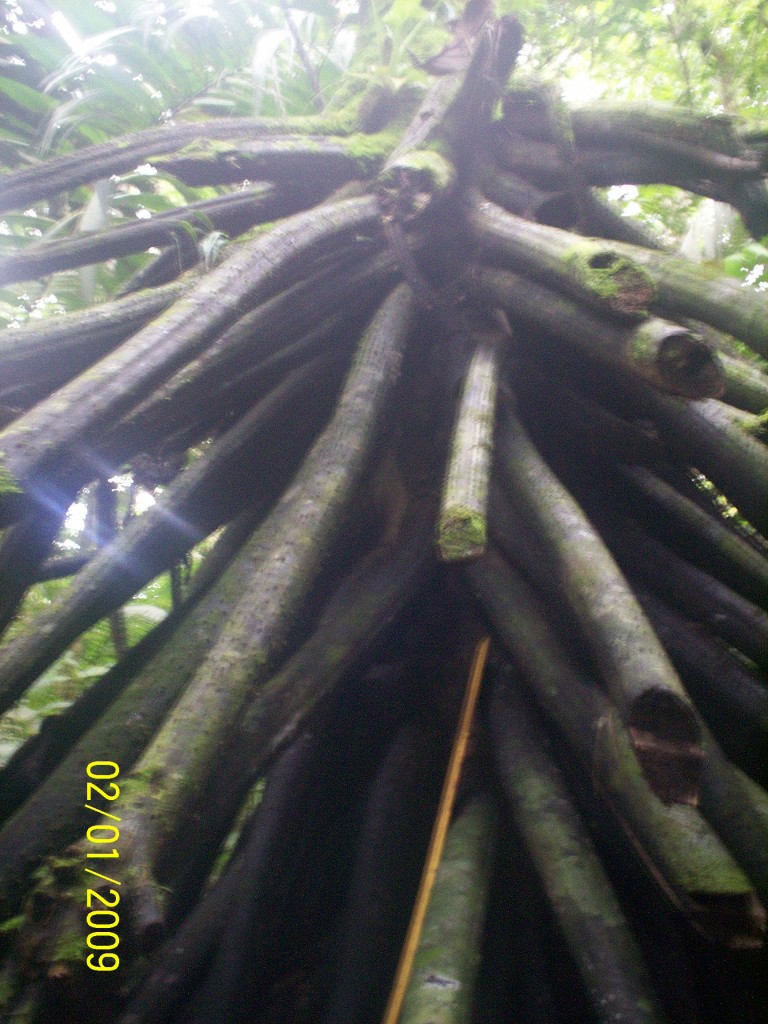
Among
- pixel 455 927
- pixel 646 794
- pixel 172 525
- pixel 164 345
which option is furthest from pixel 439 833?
pixel 164 345

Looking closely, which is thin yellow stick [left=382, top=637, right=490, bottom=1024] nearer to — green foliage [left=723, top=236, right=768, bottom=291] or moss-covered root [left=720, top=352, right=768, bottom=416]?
moss-covered root [left=720, top=352, right=768, bottom=416]

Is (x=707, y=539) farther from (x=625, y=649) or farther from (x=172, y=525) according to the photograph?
(x=172, y=525)

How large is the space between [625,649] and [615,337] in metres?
0.89

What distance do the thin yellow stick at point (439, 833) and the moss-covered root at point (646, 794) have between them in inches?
5.8

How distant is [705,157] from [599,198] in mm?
542

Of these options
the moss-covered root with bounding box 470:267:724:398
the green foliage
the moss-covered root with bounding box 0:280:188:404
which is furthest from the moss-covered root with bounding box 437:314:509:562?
the green foliage

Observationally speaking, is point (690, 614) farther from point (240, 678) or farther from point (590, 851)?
point (240, 678)

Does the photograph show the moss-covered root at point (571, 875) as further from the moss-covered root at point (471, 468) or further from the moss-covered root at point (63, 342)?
the moss-covered root at point (63, 342)

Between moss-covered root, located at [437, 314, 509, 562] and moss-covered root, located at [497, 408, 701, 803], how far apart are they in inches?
8.6

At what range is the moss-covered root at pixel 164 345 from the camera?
125 cm

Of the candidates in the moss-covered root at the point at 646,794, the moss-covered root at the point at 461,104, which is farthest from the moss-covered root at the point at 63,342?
the moss-covered root at the point at 646,794

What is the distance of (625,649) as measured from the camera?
3.85ft

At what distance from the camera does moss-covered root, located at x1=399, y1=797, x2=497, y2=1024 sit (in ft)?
3.64

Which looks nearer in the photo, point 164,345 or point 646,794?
point 646,794
